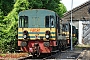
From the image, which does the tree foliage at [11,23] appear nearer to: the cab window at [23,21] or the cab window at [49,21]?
the cab window at [23,21]

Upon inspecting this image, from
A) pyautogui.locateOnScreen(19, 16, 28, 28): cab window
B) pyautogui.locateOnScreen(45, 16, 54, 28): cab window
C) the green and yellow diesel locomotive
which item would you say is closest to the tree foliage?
pyautogui.locateOnScreen(19, 16, 28, 28): cab window

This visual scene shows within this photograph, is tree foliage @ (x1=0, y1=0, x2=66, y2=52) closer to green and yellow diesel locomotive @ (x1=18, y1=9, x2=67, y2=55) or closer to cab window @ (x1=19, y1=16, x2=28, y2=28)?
cab window @ (x1=19, y1=16, x2=28, y2=28)

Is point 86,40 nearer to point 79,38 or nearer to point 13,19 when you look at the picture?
point 79,38

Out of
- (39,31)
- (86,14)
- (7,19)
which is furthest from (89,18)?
(39,31)

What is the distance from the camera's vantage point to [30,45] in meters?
21.2

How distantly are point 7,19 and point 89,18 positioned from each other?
28.4m

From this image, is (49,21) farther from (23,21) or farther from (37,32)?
(23,21)

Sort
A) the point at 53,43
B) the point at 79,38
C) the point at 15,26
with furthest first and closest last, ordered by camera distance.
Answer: the point at 79,38 < the point at 15,26 < the point at 53,43

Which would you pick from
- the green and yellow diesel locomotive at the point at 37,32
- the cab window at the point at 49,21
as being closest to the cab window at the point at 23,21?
the green and yellow diesel locomotive at the point at 37,32

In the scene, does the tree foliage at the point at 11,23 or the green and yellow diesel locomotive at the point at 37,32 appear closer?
the green and yellow diesel locomotive at the point at 37,32

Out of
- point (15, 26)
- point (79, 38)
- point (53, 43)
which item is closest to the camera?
point (53, 43)

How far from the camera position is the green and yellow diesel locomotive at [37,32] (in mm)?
20859

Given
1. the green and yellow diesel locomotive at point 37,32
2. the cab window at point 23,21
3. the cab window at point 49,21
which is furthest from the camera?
the cab window at point 23,21

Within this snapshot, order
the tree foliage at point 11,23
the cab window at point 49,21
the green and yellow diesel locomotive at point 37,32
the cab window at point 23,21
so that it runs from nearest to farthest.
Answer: the green and yellow diesel locomotive at point 37,32, the cab window at point 49,21, the cab window at point 23,21, the tree foliage at point 11,23
